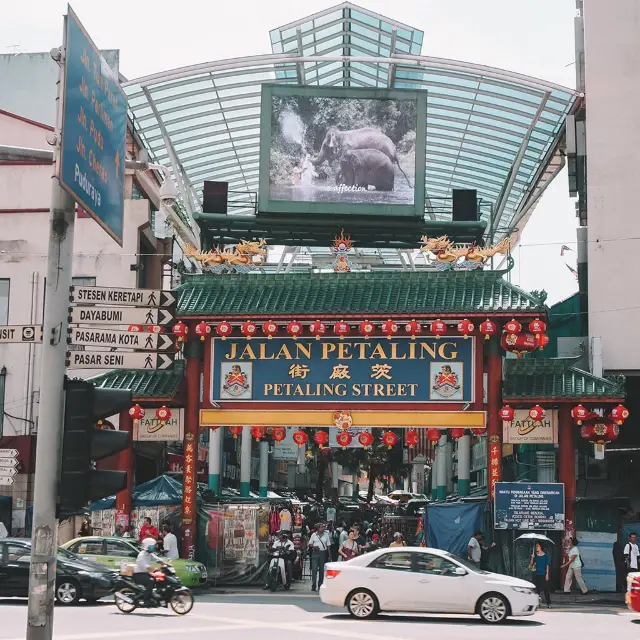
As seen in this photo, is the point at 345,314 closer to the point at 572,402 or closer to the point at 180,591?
the point at 572,402

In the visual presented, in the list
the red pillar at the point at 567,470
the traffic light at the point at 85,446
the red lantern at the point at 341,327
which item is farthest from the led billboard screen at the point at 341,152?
the traffic light at the point at 85,446

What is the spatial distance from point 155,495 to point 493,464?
9443 millimetres

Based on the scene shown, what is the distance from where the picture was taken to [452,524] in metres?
27.5

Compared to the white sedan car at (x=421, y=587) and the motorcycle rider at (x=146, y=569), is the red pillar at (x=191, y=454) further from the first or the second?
the white sedan car at (x=421, y=587)

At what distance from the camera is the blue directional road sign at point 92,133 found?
347 inches

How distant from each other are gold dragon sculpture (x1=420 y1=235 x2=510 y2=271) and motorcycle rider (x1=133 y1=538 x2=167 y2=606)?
11.9 meters

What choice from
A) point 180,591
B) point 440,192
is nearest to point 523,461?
point 440,192

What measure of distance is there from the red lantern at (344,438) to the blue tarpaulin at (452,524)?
8.73ft

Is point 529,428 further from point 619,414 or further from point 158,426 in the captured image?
point 158,426

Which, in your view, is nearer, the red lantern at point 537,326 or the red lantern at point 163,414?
the red lantern at point 537,326

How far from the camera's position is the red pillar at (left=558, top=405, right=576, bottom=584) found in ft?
88.0

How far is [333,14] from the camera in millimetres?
31234

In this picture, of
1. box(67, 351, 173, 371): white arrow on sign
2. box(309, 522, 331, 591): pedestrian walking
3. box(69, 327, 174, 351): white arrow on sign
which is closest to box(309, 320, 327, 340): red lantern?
box(309, 522, 331, 591): pedestrian walking

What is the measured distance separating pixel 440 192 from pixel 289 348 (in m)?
15.6
